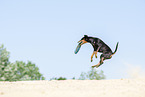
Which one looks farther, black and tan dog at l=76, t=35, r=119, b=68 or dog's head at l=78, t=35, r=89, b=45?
dog's head at l=78, t=35, r=89, b=45

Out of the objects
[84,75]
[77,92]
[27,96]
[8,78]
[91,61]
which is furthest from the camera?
[8,78]

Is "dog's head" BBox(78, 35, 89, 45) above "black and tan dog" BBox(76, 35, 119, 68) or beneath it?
above

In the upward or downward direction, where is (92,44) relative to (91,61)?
upward

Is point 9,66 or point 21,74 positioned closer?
point 9,66

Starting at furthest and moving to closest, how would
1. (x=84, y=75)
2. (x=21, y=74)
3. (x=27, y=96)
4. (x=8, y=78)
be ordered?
1. (x=21, y=74)
2. (x=8, y=78)
3. (x=84, y=75)
4. (x=27, y=96)

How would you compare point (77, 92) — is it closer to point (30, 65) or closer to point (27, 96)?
point (27, 96)

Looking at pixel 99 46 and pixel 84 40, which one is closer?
pixel 99 46

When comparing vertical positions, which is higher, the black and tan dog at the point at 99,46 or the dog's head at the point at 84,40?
the dog's head at the point at 84,40

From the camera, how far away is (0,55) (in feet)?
141

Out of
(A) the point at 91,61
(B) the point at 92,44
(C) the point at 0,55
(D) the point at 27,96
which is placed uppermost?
(C) the point at 0,55

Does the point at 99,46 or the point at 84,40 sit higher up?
the point at 84,40

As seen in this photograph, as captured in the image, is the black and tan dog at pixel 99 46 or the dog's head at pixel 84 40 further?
the dog's head at pixel 84 40

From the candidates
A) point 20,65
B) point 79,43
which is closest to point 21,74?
point 20,65

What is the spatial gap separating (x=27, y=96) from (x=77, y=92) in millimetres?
2612
